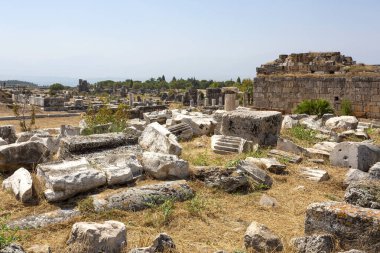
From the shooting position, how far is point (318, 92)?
18.2 metres

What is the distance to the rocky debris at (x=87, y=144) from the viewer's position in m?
7.63

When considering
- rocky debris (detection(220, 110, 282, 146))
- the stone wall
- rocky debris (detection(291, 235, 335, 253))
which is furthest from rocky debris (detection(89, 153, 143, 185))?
the stone wall

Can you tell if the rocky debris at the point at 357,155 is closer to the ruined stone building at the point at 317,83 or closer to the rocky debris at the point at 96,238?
the rocky debris at the point at 96,238

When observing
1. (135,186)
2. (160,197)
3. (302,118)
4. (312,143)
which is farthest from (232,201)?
(302,118)

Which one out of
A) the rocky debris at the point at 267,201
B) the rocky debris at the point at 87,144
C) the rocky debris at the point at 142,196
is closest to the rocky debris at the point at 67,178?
the rocky debris at the point at 142,196

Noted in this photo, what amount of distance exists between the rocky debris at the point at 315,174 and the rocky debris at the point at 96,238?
433 centimetres

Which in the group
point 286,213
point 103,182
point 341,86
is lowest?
point 286,213

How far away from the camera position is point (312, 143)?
1038cm

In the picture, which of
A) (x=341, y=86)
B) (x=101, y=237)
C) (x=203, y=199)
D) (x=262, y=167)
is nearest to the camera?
(x=101, y=237)

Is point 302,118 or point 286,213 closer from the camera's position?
point 286,213

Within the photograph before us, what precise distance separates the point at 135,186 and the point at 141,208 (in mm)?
715

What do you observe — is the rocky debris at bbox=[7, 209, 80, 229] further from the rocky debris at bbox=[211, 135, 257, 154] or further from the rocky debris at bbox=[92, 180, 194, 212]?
the rocky debris at bbox=[211, 135, 257, 154]

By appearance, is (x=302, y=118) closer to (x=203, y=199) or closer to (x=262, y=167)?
(x=262, y=167)

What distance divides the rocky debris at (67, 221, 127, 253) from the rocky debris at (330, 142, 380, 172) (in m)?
5.54
